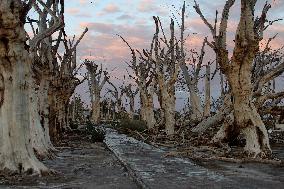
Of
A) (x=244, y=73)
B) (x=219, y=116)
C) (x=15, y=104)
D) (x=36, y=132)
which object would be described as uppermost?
(x=244, y=73)

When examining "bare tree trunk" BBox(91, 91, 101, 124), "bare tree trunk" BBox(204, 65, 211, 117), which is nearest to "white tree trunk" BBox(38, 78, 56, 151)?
"bare tree trunk" BBox(204, 65, 211, 117)

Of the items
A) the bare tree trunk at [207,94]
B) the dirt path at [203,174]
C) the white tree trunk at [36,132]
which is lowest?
the dirt path at [203,174]

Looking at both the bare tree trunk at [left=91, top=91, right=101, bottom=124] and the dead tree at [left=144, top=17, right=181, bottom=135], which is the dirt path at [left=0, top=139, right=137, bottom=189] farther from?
the bare tree trunk at [left=91, top=91, right=101, bottom=124]

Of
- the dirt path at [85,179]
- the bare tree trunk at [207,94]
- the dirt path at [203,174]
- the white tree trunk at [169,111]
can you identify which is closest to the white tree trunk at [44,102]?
the dirt path at [85,179]

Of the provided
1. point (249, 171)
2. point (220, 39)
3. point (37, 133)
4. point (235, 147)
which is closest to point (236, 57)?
point (220, 39)

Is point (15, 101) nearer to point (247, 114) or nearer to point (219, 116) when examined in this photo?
point (247, 114)

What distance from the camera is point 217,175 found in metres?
10.2

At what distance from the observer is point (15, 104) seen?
1039cm

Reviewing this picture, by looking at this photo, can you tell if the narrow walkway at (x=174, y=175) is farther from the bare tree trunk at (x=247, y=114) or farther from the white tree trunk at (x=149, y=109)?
the white tree trunk at (x=149, y=109)

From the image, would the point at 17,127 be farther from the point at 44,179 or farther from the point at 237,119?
the point at 237,119

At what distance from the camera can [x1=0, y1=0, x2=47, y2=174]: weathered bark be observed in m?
10.2

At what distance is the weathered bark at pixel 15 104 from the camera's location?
10.2m


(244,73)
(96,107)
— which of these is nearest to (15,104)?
(244,73)

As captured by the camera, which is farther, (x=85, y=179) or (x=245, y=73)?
(x=245, y=73)
